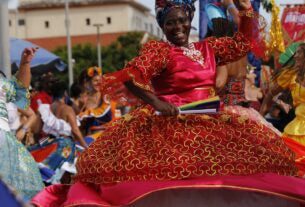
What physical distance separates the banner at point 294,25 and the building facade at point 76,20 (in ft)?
268

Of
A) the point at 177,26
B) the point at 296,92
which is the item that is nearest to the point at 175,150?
the point at 177,26

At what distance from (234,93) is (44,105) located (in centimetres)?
289

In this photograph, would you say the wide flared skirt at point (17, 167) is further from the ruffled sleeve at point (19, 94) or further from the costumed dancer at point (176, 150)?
the costumed dancer at point (176, 150)

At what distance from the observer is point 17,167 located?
6359 mm

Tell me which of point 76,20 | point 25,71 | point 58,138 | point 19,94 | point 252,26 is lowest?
point 76,20

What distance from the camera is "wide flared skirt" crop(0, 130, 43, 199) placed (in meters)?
6.28

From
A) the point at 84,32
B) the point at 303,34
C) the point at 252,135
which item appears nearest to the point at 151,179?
the point at 252,135

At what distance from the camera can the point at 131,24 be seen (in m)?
94.4

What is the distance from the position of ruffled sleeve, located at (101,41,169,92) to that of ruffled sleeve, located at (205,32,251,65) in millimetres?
434

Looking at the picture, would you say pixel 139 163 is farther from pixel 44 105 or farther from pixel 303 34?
pixel 303 34

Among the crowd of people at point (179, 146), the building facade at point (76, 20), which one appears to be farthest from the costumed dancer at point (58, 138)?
the building facade at point (76, 20)

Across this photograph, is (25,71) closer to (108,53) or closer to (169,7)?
(169,7)

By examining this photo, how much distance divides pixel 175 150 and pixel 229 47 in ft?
3.21

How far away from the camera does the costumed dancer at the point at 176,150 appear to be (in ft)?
15.2
